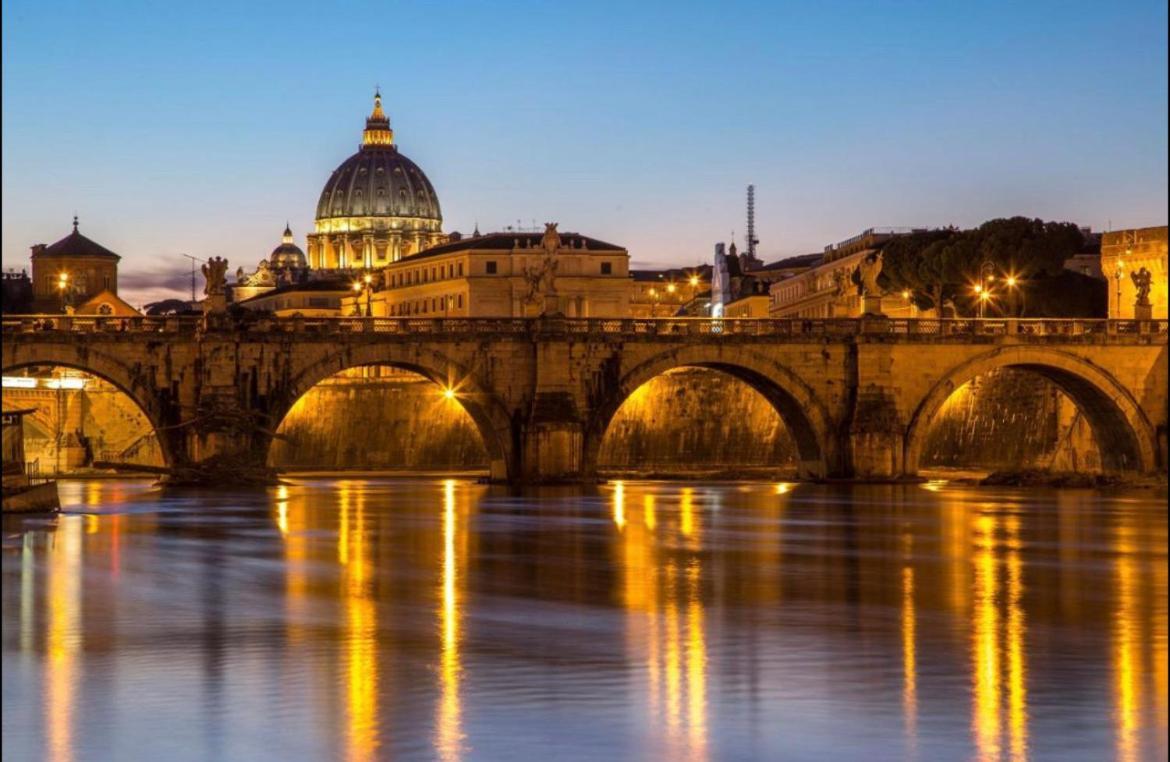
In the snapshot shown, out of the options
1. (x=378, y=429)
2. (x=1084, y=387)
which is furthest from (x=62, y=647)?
(x=378, y=429)

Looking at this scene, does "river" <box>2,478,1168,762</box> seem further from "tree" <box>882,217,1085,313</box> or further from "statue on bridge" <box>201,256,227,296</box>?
"tree" <box>882,217,1085,313</box>

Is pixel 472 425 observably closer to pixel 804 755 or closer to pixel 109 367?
pixel 109 367

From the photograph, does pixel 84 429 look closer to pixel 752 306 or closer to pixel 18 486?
pixel 18 486

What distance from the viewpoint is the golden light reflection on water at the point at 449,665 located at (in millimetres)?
19344

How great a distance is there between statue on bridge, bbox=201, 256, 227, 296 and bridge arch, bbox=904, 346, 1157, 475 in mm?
27012

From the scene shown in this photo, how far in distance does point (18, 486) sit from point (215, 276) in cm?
2735

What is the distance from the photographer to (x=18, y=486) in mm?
50031

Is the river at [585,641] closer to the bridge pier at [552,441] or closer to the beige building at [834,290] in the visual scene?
the bridge pier at [552,441]

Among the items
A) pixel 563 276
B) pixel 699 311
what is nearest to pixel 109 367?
pixel 563 276

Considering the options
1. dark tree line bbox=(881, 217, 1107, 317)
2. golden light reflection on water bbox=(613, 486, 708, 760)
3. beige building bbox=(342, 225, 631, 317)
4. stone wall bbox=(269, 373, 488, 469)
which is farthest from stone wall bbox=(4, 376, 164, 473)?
beige building bbox=(342, 225, 631, 317)

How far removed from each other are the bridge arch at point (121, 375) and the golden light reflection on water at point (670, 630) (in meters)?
28.3

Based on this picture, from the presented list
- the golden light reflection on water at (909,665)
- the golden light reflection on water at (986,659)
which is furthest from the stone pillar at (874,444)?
the golden light reflection on water at (909,665)

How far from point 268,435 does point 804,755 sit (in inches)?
2240

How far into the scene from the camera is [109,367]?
239 feet
